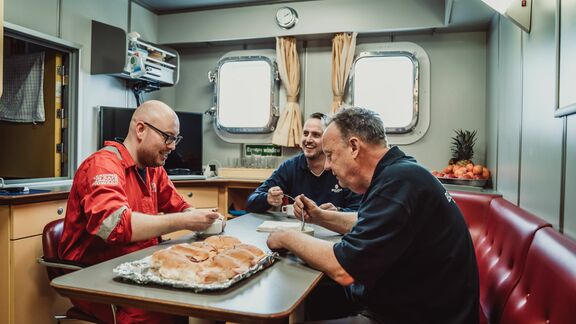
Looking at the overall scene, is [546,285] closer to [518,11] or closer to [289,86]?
[518,11]

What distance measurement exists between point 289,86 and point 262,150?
80 centimetres

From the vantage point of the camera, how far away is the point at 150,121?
203cm

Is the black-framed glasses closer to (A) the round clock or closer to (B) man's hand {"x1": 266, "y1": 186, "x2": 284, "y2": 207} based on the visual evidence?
(B) man's hand {"x1": 266, "y1": 186, "x2": 284, "y2": 207}

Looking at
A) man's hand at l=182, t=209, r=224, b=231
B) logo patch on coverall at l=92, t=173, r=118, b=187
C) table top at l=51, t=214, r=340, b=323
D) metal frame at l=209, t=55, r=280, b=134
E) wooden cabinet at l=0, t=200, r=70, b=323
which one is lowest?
wooden cabinet at l=0, t=200, r=70, b=323

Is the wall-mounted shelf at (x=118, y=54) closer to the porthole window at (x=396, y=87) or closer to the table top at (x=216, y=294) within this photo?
the porthole window at (x=396, y=87)

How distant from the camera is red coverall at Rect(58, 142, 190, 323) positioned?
157cm

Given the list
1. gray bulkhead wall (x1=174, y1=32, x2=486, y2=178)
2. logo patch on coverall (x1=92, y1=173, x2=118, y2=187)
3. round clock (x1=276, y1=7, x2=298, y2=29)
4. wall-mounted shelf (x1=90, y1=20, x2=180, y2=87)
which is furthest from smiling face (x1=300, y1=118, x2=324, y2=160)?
wall-mounted shelf (x1=90, y1=20, x2=180, y2=87)

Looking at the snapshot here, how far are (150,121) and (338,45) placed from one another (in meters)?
2.84

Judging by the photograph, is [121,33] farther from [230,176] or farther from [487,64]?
[487,64]

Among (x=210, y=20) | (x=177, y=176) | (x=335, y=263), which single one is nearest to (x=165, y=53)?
(x=210, y=20)

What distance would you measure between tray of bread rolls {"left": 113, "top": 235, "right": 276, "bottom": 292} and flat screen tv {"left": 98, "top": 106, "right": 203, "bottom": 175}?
2966 mm

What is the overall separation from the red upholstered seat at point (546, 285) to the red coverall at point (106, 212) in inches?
49.9

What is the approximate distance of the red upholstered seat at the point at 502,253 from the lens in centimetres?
154

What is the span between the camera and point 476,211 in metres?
2.58
